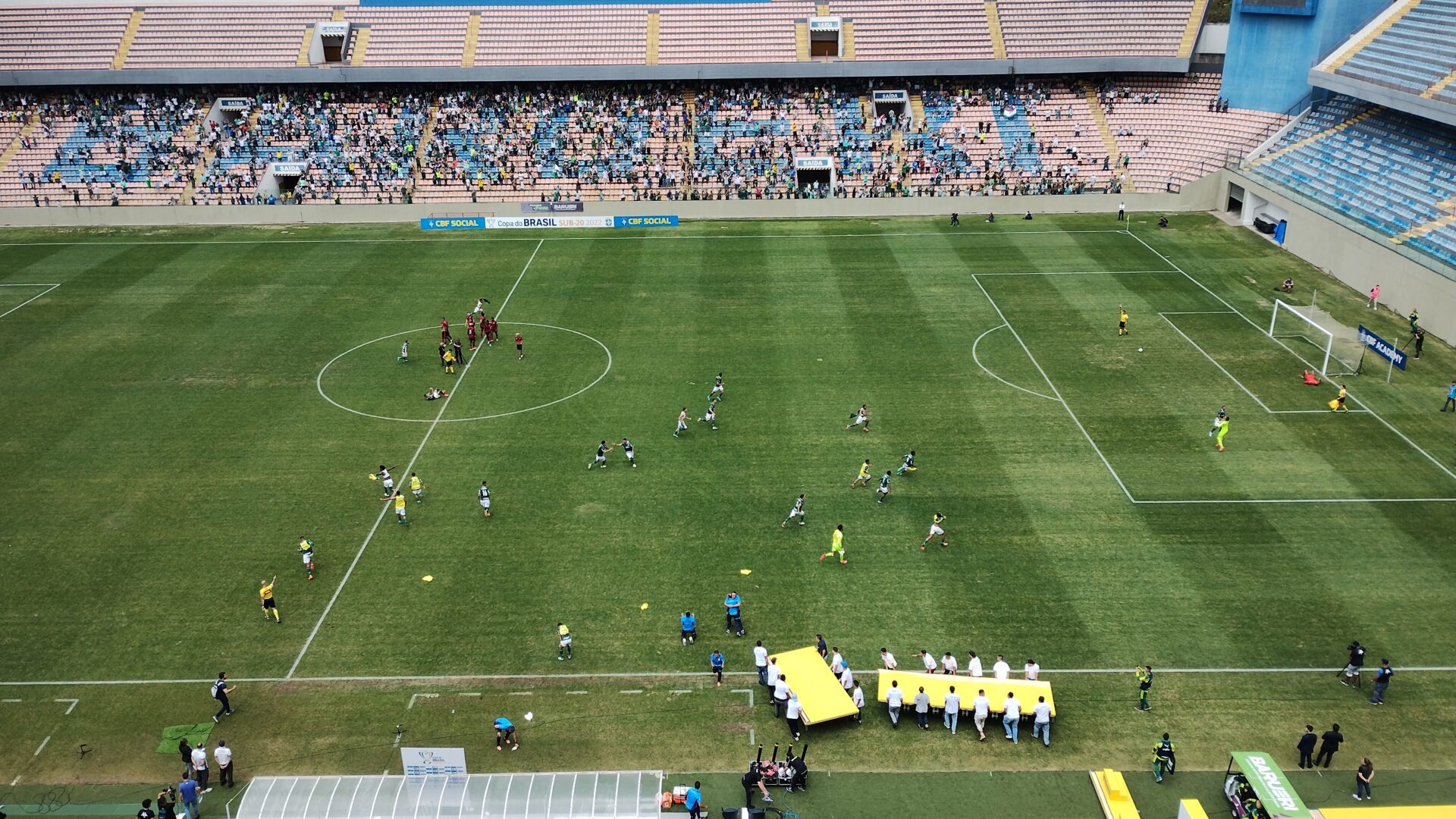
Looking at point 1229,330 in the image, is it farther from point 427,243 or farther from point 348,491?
point 427,243

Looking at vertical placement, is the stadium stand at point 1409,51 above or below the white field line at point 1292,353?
above

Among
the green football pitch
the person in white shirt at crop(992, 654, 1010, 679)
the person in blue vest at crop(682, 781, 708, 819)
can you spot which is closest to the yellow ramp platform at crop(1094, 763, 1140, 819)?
the green football pitch

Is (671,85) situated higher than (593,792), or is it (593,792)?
(671,85)

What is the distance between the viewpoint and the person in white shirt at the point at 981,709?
2430 cm

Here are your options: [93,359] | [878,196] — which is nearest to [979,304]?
[878,196]

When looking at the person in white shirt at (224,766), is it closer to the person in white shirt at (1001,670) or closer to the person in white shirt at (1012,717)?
the person in white shirt at (1012,717)

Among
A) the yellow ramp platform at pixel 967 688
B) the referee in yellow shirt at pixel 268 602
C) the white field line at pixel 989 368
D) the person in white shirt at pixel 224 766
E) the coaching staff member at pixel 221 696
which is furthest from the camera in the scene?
the white field line at pixel 989 368

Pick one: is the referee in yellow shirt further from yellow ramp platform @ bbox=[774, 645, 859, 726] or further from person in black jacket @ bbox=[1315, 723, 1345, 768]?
person in black jacket @ bbox=[1315, 723, 1345, 768]

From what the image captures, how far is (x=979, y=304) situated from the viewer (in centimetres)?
5053

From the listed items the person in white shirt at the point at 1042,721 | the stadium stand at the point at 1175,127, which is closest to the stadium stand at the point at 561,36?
the stadium stand at the point at 1175,127

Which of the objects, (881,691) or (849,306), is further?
(849,306)

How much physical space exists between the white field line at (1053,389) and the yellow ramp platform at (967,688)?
10935 mm

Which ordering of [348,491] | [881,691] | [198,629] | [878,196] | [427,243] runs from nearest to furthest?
[881,691], [198,629], [348,491], [427,243], [878,196]

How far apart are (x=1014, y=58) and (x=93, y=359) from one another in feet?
196
